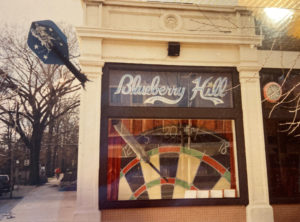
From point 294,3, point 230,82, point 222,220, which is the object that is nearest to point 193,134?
point 230,82

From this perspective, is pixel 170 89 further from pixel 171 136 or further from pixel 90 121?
pixel 90 121

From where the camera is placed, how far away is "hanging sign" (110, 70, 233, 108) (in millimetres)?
6570

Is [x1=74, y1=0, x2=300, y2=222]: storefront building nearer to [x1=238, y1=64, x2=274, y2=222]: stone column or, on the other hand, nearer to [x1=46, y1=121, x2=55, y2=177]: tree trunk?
[x1=238, y1=64, x2=274, y2=222]: stone column

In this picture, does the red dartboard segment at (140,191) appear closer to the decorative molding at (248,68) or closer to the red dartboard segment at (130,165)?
the red dartboard segment at (130,165)

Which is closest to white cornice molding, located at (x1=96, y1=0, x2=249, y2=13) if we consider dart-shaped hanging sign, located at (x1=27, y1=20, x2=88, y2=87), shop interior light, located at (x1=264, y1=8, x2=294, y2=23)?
shop interior light, located at (x1=264, y1=8, x2=294, y2=23)

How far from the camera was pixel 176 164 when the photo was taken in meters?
6.54

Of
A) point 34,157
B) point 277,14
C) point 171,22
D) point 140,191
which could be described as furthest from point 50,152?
point 277,14

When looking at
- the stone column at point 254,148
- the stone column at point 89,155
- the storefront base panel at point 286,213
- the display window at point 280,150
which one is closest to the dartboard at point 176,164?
the stone column at point 254,148

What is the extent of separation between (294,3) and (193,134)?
15.3 ft

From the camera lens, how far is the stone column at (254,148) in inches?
245

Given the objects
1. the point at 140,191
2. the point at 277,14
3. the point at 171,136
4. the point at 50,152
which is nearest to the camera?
the point at 140,191

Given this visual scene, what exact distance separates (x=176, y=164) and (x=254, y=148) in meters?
2.08

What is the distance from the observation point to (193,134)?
6684mm

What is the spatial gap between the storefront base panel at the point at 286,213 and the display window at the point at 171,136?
0.98 meters
